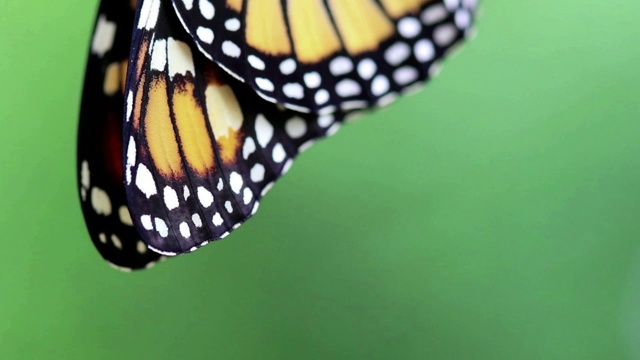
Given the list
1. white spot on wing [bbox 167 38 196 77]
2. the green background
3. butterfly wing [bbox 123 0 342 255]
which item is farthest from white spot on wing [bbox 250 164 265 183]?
the green background

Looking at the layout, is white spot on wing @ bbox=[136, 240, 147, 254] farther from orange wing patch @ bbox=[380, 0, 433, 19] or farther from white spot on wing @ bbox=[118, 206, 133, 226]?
orange wing patch @ bbox=[380, 0, 433, 19]

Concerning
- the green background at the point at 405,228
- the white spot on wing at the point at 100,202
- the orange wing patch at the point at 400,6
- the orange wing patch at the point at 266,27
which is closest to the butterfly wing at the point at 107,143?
the white spot on wing at the point at 100,202

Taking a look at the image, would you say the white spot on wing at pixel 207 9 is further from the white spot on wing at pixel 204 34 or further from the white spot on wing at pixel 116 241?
the white spot on wing at pixel 116 241

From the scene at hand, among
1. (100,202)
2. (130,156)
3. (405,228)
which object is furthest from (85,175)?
(405,228)

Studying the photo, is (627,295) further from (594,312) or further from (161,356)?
(161,356)

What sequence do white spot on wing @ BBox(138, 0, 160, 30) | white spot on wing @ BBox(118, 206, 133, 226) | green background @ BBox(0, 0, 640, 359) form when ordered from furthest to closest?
green background @ BBox(0, 0, 640, 359)
white spot on wing @ BBox(118, 206, 133, 226)
white spot on wing @ BBox(138, 0, 160, 30)

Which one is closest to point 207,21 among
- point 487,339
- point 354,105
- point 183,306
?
point 354,105
